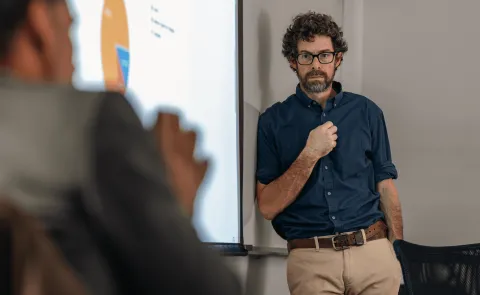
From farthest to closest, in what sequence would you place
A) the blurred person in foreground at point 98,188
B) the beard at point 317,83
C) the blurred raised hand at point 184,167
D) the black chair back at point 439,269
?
the beard at point 317,83, the black chair back at point 439,269, the blurred raised hand at point 184,167, the blurred person in foreground at point 98,188

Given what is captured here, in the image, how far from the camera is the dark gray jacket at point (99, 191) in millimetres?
547

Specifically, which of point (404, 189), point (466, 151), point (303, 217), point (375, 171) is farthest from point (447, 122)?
point (303, 217)

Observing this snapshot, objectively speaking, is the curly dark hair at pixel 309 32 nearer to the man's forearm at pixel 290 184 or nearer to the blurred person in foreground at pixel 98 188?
the man's forearm at pixel 290 184

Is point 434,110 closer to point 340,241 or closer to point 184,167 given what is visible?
point 340,241

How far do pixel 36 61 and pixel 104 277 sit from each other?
0.21 m

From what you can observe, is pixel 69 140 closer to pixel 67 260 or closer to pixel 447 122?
pixel 67 260

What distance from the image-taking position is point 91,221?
55 centimetres

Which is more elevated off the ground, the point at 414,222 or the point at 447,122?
the point at 447,122

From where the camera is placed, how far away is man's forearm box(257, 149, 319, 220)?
8.68 feet

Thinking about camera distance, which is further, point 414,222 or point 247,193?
point 414,222

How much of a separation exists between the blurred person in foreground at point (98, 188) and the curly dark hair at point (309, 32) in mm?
2328

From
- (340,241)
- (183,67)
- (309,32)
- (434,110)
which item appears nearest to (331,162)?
(340,241)

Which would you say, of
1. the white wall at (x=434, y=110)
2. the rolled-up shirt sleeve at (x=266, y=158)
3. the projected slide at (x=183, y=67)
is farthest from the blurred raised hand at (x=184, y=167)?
the white wall at (x=434, y=110)

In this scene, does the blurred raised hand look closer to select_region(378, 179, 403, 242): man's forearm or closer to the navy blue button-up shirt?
the navy blue button-up shirt
